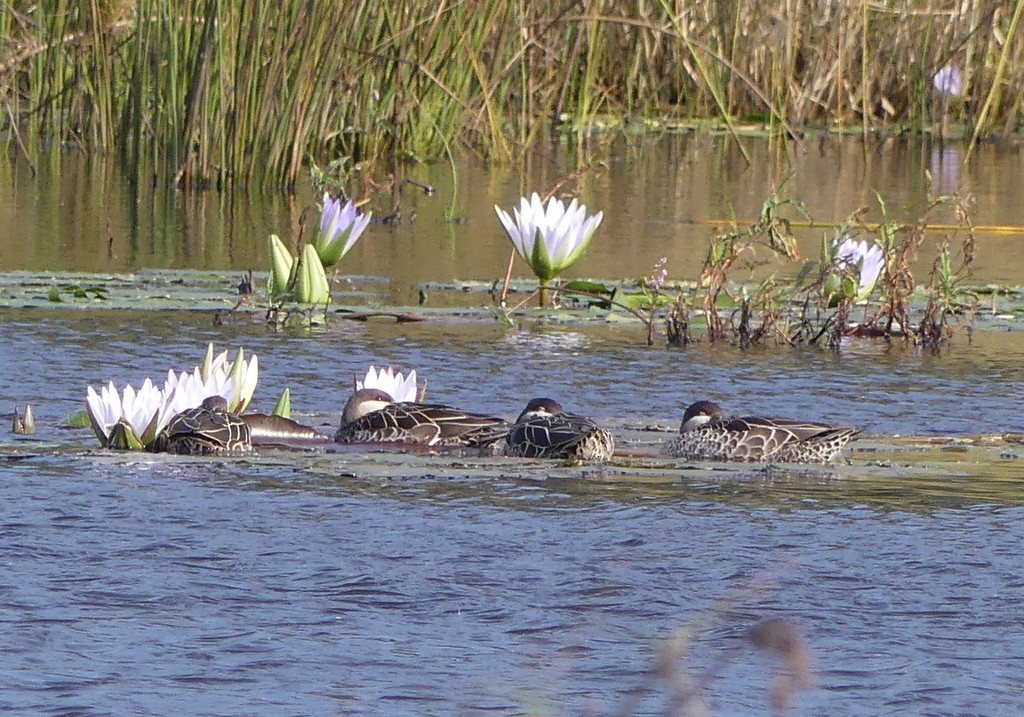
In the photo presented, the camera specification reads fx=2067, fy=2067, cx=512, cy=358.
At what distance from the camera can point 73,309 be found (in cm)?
737

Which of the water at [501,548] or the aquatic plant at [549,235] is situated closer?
the water at [501,548]

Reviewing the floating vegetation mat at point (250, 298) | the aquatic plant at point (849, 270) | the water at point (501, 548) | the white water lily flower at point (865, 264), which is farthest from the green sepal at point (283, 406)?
the white water lily flower at point (865, 264)

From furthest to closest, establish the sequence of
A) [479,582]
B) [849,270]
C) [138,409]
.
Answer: [849,270] < [138,409] < [479,582]

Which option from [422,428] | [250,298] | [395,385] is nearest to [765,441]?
[422,428]

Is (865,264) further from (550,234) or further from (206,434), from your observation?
(206,434)

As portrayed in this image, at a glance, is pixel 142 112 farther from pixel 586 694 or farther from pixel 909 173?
pixel 586 694

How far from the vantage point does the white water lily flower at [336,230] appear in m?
7.79

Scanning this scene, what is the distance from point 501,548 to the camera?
410 cm

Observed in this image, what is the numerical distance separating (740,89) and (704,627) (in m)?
15.1

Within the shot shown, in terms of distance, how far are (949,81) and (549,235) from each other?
11047 millimetres

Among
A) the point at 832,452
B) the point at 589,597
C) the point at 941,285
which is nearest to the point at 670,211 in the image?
the point at 941,285

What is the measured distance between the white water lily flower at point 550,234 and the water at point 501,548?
0.52 m

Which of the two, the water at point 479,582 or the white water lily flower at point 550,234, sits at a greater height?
the white water lily flower at point 550,234

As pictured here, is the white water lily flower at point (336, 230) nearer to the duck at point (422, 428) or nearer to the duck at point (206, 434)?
the duck at point (422, 428)
